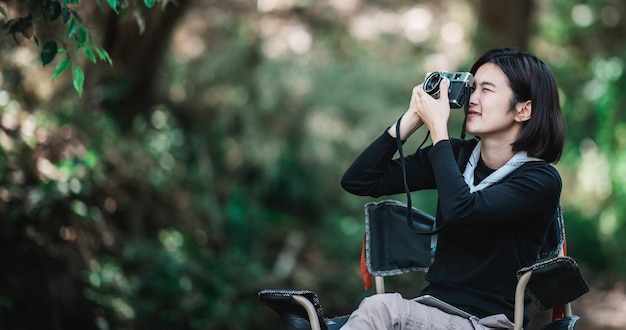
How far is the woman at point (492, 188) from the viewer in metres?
2.59

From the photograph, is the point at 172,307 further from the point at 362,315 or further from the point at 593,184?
the point at 593,184

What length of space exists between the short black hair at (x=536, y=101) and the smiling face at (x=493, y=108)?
0.02 m

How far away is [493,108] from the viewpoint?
2.76m

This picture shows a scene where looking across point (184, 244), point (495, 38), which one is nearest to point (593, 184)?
point (495, 38)

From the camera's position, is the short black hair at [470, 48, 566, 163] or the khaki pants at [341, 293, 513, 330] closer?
the khaki pants at [341, 293, 513, 330]

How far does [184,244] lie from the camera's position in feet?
20.4

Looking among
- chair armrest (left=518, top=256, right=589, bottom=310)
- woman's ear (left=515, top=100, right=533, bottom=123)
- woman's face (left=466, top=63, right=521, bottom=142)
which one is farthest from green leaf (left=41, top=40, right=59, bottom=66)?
chair armrest (left=518, top=256, right=589, bottom=310)

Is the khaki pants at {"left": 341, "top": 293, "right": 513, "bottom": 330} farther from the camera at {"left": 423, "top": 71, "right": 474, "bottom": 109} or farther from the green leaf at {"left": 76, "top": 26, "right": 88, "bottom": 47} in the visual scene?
the green leaf at {"left": 76, "top": 26, "right": 88, "bottom": 47}

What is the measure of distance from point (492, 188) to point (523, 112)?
12.8 inches

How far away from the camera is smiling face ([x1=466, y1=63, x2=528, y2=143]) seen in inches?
109

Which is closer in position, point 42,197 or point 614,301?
point 42,197

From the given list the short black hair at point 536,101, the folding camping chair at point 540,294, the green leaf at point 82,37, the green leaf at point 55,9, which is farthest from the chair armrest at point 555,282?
Result: the green leaf at point 55,9

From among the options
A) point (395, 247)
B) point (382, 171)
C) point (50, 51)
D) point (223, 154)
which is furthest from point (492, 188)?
point (223, 154)

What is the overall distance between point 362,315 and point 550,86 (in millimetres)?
962
